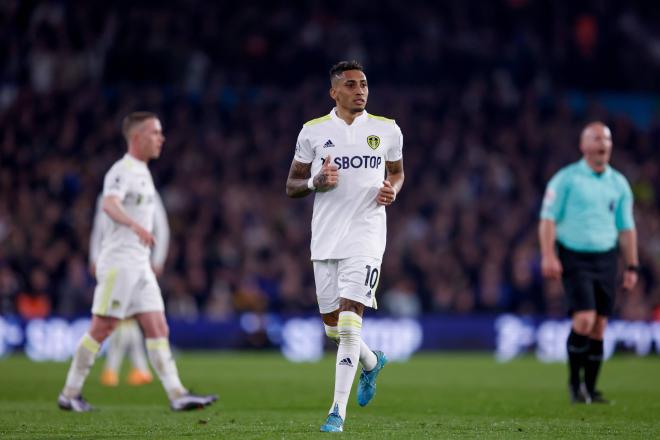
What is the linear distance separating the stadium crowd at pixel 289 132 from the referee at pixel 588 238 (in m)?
11.3

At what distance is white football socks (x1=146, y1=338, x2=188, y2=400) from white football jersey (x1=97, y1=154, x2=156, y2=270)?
82cm

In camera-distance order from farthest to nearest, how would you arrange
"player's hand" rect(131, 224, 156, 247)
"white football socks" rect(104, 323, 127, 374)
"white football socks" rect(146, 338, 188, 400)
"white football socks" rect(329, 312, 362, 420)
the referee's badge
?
"white football socks" rect(104, 323, 127, 374) < "white football socks" rect(146, 338, 188, 400) < "player's hand" rect(131, 224, 156, 247) < the referee's badge < "white football socks" rect(329, 312, 362, 420)

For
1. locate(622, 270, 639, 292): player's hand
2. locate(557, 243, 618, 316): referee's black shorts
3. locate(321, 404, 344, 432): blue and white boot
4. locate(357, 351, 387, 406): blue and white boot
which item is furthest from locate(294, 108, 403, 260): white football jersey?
locate(622, 270, 639, 292): player's hand

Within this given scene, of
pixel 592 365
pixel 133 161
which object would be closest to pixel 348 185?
pixel 133 161

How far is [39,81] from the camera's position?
27156 mm

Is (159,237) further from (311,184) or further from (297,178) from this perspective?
(311,184)

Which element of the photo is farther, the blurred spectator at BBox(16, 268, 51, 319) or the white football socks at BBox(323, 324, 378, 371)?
the blurred spectator at BBox(16, 268, 51, 319)

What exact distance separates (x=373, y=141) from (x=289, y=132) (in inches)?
707

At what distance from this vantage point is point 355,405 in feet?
38.5

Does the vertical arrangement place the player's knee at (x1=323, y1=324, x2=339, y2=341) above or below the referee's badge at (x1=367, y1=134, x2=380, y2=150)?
below

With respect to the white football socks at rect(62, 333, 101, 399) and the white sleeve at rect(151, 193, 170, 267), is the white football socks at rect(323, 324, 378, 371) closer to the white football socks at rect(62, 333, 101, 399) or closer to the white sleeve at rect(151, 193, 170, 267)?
the white football socks at rect(62, 333, 101, 399)

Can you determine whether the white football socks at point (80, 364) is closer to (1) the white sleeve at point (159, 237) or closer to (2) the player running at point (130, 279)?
(2) the player running at point (130, 279)

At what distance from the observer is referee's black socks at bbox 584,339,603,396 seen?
39.8 ft

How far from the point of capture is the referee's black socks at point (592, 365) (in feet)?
39.8
